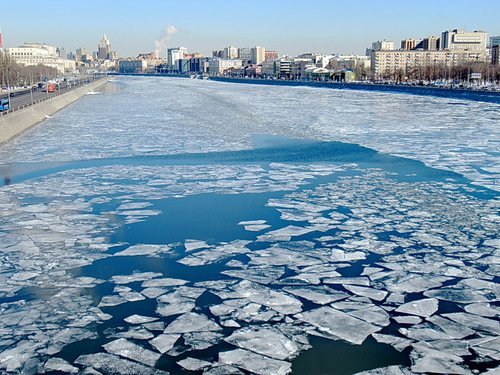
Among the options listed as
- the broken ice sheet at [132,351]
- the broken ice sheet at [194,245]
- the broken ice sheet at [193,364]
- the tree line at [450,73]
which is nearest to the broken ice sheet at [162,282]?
the broken ice sheet at [194,245]

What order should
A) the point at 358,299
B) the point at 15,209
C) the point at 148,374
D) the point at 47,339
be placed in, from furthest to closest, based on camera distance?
the point at 15,209, the point at 358,299, the point at 47,339, the point at 148,374

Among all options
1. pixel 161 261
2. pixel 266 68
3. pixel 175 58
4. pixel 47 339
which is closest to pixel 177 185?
pixel 161 261

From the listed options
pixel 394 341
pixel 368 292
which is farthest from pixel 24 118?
pixel 394 341

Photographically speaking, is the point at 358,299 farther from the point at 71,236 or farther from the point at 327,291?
the point at 71,236

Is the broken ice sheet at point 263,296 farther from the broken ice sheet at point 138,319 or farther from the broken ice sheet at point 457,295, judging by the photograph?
the broken ice sheet at point 457,295

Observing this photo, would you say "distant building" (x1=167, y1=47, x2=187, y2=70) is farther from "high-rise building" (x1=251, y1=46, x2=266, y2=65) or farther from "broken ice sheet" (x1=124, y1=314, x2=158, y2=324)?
"broken ice sheet" (x1=124, y1=314, x2=158, y2=324)

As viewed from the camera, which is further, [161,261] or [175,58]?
[175,58]
